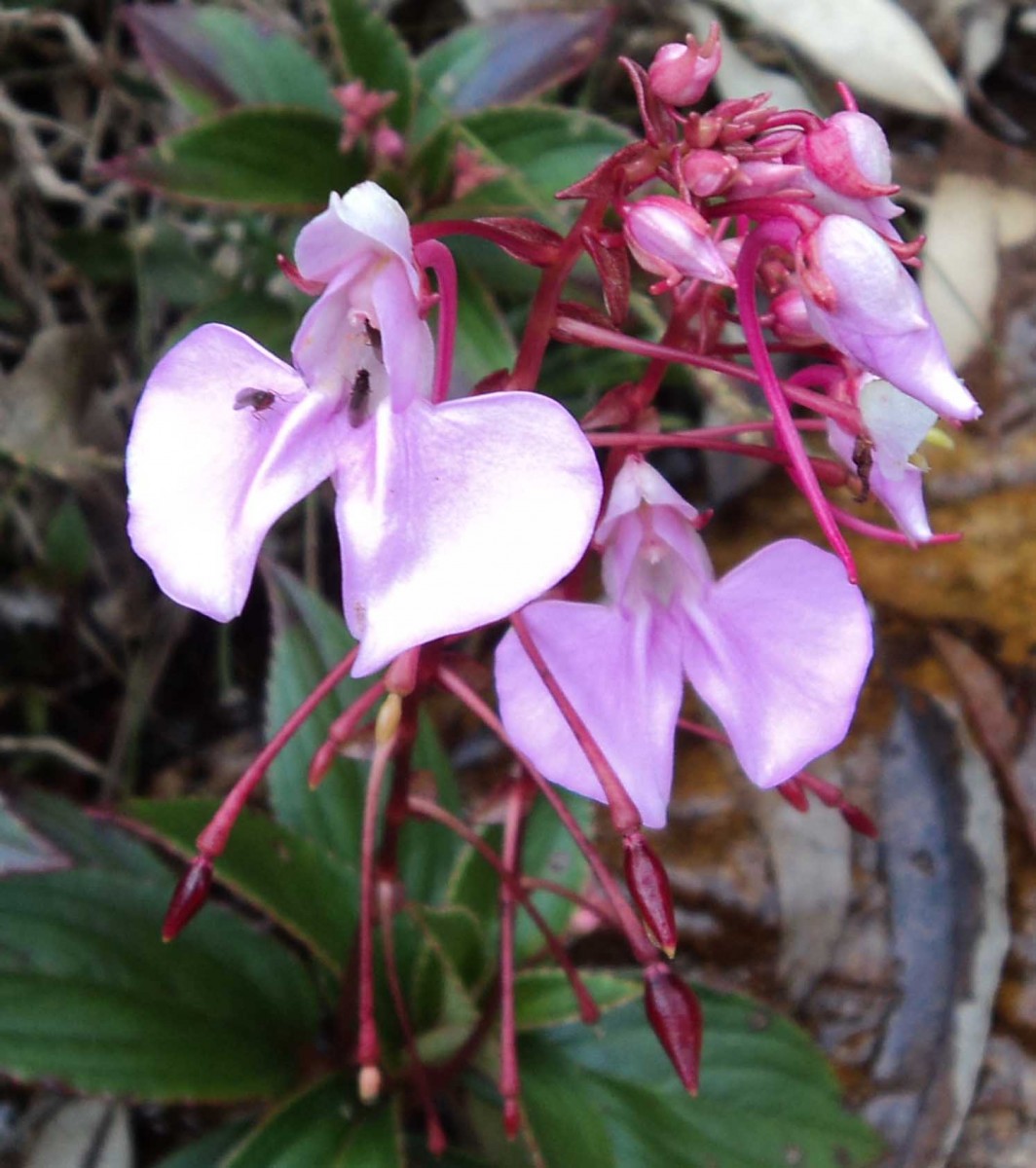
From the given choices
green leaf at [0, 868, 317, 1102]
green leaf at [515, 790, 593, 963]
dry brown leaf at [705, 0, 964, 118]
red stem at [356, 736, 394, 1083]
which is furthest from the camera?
dry brown leaf at [705, 0, 964, 118]

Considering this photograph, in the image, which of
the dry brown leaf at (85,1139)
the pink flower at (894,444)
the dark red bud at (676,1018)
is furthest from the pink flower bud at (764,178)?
the dry brown leaf at (85,1139)

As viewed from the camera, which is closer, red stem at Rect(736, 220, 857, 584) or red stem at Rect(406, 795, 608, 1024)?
red stem at Rect(736, 220, 857, 584)

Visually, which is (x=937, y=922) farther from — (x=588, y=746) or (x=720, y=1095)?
(x=588, y=746)

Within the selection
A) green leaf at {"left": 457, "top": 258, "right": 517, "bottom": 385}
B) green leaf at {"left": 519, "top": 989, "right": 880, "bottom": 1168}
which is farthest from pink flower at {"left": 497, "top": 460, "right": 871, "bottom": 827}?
green leaf at {"left": 457, "top": 258, "right": 517, "bottom": 385}

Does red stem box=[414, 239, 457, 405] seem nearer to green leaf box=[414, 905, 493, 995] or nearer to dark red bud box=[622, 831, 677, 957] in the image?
dark red bud box=[622, 831, 677, 957]

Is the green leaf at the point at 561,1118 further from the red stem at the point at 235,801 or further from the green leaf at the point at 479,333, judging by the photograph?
the green leaf at the point at 479,333

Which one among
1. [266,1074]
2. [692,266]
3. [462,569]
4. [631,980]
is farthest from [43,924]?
[692,266]

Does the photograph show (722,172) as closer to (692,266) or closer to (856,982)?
(692,266)

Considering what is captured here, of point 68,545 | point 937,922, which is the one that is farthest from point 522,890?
point 68,545
